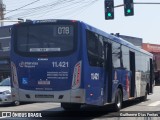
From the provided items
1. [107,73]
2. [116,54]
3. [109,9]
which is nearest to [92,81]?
[107,73]

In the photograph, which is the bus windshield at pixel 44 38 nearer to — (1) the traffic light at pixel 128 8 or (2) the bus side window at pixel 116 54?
(2) the bus side window at pixel 116 54

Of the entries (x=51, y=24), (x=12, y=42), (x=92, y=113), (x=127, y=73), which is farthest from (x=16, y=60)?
(x=127, y=73)

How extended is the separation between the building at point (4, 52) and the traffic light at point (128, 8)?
3084 cm

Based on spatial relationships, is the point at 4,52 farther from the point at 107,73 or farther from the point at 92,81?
the point at 92,81

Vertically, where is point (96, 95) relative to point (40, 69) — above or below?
below

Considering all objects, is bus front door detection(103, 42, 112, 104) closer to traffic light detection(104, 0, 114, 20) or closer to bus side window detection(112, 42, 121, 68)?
bus side window detection(112, 42, 121, 68)

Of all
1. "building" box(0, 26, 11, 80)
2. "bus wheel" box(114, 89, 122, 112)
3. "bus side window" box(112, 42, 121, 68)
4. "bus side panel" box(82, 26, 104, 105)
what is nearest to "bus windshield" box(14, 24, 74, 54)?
"bus side panel" box(82, 26, 104, 105)

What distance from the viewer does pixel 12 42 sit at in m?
14.3

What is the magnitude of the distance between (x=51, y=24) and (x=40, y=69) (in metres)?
1.54

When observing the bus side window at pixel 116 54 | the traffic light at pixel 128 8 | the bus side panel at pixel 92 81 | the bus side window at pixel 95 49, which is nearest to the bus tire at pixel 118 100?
the bus side window at pixel 116 54

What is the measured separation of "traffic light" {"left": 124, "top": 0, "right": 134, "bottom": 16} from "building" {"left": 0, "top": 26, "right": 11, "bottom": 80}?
30.8 metres

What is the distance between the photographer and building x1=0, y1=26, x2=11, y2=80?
2088 inches

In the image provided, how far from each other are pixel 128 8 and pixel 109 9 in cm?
110

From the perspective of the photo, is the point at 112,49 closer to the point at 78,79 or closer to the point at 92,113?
the point at 92,113
